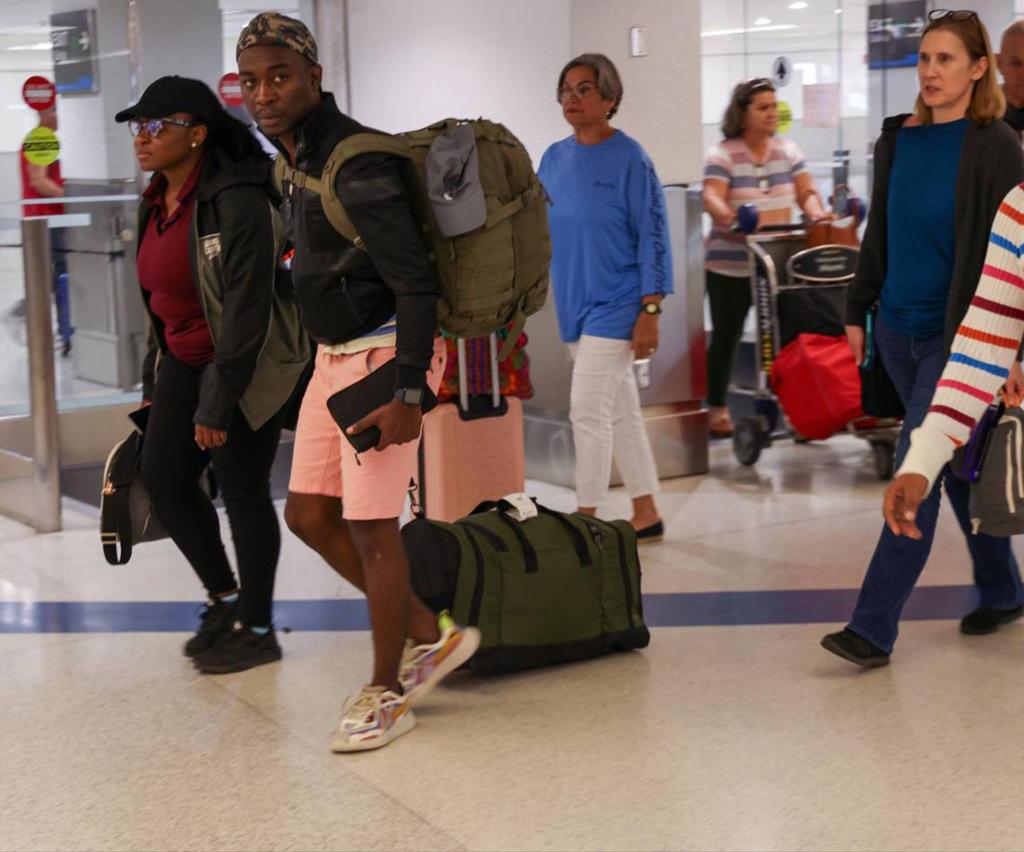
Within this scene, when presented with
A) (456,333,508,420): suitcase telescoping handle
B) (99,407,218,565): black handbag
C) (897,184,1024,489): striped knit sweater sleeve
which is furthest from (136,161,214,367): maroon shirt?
(897,184,1024,489): striped knit sweater sleeve

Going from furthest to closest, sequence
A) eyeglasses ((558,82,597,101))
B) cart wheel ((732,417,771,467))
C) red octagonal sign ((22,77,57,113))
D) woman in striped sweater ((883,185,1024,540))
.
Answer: cart wheel ((732,417,771,467)) < red octagonal sign ((22,77,57,113)) < eyeglasses ((558,82,597,101)) < woman in striped sweater ((883,185,1024,540))

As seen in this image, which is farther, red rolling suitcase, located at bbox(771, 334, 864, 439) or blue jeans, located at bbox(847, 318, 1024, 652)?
red rolling suitcase, located at bbox(771, 334, 864, 439)

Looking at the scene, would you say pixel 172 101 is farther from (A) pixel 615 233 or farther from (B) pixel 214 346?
(A) pixel 615 233

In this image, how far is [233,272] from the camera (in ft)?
12.5

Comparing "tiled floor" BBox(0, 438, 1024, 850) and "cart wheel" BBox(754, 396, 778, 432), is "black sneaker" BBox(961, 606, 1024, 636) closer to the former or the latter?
"tiled floor" BBox(0, 438, 1024, 850)

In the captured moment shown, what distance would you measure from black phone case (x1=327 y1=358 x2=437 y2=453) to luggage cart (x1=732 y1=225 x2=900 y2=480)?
3.65 metres

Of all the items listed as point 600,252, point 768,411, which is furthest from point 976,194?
point 768,411

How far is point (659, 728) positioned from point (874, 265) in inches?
53.5

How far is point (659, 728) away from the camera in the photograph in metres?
3.67

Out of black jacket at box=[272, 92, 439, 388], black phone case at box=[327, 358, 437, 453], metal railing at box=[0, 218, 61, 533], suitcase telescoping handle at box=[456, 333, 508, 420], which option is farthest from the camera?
metal railing at box=[0, 218, 61, 533]

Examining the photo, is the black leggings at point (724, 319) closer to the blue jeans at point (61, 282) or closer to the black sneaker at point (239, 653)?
the blue jeans at point (61, 282)

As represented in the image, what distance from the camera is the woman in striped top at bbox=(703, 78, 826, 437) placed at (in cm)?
727

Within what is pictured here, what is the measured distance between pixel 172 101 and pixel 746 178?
13.2 feet

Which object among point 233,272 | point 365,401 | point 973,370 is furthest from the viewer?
point 233,272
